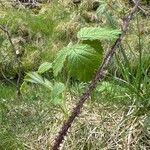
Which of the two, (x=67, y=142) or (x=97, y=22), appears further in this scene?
(x=97, y=22)

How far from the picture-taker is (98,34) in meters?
2.07

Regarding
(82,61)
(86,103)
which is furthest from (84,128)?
(82,61)

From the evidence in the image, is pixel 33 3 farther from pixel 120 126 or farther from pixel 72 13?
pixel 120 126

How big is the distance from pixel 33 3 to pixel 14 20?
0.64m

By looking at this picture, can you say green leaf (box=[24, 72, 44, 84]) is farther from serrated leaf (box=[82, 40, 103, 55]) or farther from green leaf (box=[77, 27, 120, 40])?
green leaf (box=[77, 27, 120, 40])

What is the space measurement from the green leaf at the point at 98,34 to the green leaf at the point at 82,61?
6 cm

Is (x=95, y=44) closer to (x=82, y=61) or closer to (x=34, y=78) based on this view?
(x=82, y=61)

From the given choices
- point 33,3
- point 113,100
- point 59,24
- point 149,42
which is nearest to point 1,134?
point 113,100

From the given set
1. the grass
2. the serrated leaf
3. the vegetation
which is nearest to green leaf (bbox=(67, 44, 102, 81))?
the vegetation

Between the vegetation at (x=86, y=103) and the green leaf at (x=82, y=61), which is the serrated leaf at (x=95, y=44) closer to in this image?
the vegetation at (x=86, y=103)

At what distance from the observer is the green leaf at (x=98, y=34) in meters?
2.01

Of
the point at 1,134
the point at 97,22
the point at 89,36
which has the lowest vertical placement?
the point at 97,22

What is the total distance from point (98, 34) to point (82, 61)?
0.40ft

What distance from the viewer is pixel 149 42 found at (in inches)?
209
